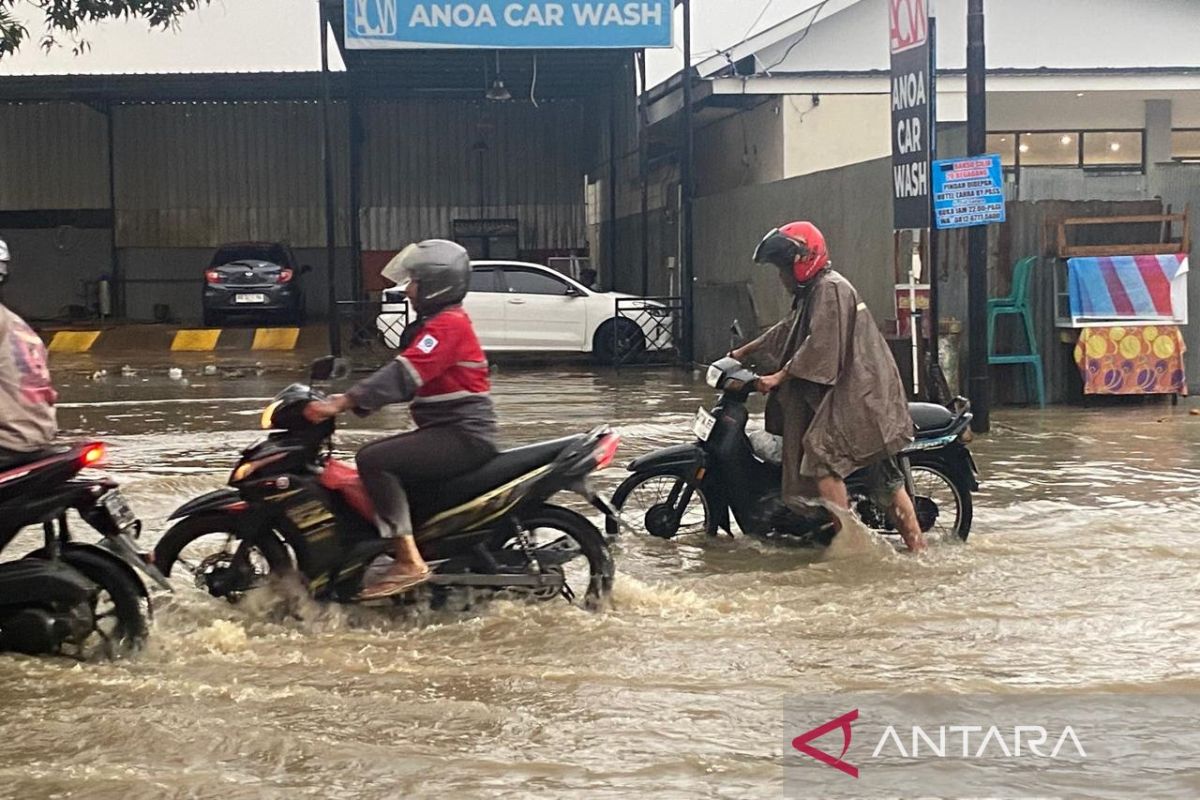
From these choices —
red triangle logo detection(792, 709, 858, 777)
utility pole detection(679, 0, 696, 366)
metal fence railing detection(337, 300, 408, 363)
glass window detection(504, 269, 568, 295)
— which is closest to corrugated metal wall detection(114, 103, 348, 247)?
metal fence railing detection(337, 300, 408, 363)

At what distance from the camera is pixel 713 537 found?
8383 mm

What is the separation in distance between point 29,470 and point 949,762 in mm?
3377

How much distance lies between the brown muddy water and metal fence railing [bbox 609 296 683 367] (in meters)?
11.0

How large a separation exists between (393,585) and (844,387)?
8.51 ft

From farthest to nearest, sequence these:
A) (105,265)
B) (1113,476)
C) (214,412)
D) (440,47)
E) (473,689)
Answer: (105,265) < (440,47) < (214,412) < (1113,476) < (473,689)

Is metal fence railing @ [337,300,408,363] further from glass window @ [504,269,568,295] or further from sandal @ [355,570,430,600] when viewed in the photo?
sandal @ [355,570,430,600]

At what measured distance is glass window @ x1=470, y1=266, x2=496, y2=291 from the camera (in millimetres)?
20219

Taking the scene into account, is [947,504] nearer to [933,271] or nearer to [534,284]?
[933,271]

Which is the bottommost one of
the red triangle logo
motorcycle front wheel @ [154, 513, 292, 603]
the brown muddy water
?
the red triangle logo

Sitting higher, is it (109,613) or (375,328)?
(375,328)

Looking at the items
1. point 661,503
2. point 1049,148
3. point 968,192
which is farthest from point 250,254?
point 661,503

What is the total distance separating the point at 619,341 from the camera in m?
20.1

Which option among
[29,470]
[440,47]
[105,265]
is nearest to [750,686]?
[29,470]

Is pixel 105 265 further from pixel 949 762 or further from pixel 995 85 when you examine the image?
pixel 949 762
